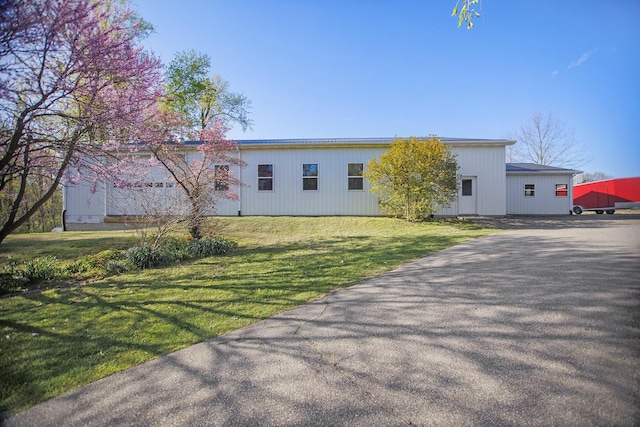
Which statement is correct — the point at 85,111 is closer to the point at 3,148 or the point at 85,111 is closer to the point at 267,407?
the point at 3,148

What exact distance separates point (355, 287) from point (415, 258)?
2398 mm

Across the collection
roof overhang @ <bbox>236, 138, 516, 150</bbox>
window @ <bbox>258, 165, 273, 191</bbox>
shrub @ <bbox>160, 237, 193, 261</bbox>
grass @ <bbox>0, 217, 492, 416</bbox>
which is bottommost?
grass @ <bbox>0, 217, 492, 416</bbox>

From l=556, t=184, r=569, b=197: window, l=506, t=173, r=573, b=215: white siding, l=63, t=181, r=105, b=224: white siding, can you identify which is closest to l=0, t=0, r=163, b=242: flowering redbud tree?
Answer: l=63, t=181, r=105, b=224: white siding

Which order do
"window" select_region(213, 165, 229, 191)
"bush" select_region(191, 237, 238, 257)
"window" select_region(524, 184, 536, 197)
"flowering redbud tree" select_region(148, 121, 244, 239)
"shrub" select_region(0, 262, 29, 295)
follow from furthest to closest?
"window" select_region(524, 184, 536, 197), "window" select_region(213, 165, 229, 191), "flowering redbud tree" select_region(148, 121, 244, 239), "bush" select_region(191, 237, 238, 257), "shrub" select_region(0, 262, 29, 295)

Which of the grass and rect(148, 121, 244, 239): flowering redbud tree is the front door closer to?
the grass

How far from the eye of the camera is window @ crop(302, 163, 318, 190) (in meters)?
15.5

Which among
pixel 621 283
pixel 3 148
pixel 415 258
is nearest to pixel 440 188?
pixel 415 258

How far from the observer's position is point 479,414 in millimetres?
1735

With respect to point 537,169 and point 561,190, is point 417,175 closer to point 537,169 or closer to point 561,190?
point 537,169

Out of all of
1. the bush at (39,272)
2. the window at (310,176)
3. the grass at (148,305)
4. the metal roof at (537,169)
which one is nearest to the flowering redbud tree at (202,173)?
the grass at (148,305)

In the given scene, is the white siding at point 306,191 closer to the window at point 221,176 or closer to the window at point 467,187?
the window at point 467,187

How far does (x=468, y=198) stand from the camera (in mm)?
15461

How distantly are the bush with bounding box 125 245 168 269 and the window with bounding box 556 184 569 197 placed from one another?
21.3m

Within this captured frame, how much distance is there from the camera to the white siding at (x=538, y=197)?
58.3ft
